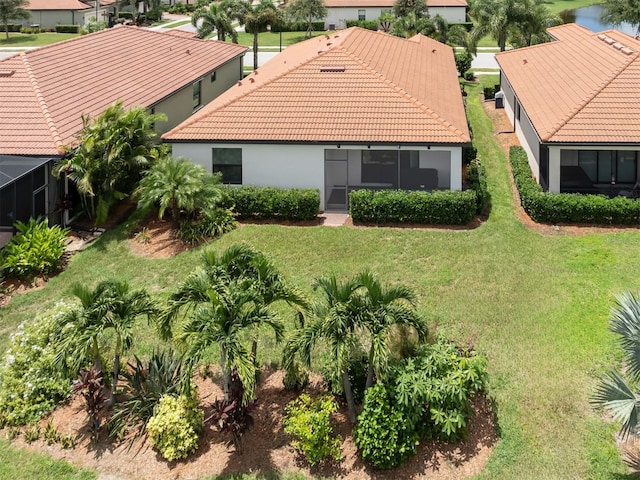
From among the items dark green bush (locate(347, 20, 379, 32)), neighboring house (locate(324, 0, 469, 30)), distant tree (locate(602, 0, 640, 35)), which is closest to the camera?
distant tree (locate(602, 0, 640, 35))

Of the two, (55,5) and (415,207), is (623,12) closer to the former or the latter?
(415,207)

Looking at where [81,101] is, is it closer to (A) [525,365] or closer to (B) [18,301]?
(B) [18,301]

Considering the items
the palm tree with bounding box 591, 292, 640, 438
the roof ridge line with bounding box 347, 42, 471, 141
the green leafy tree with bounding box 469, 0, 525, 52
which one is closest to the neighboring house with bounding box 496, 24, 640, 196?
the roof ridge line with bounding box 347, 42, 471, 141

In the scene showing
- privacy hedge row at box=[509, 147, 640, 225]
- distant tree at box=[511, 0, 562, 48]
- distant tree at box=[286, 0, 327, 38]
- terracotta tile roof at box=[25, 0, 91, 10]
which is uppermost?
terracotta tile roof at box=[25, 0, 91, 10]

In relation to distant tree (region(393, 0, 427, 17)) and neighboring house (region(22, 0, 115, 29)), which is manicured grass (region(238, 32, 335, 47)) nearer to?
distant tree (region(393, 0, 427, 17))

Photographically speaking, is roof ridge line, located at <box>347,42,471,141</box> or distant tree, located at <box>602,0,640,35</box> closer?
roof ridge line, located at <box>347,42,471,141</box>

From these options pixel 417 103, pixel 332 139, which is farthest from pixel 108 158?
pixel 417 103

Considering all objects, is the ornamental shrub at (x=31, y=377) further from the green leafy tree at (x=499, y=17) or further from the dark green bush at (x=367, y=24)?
the dark green bush at (x=367, y=24)

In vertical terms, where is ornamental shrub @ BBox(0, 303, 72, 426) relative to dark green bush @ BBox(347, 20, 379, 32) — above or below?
below
